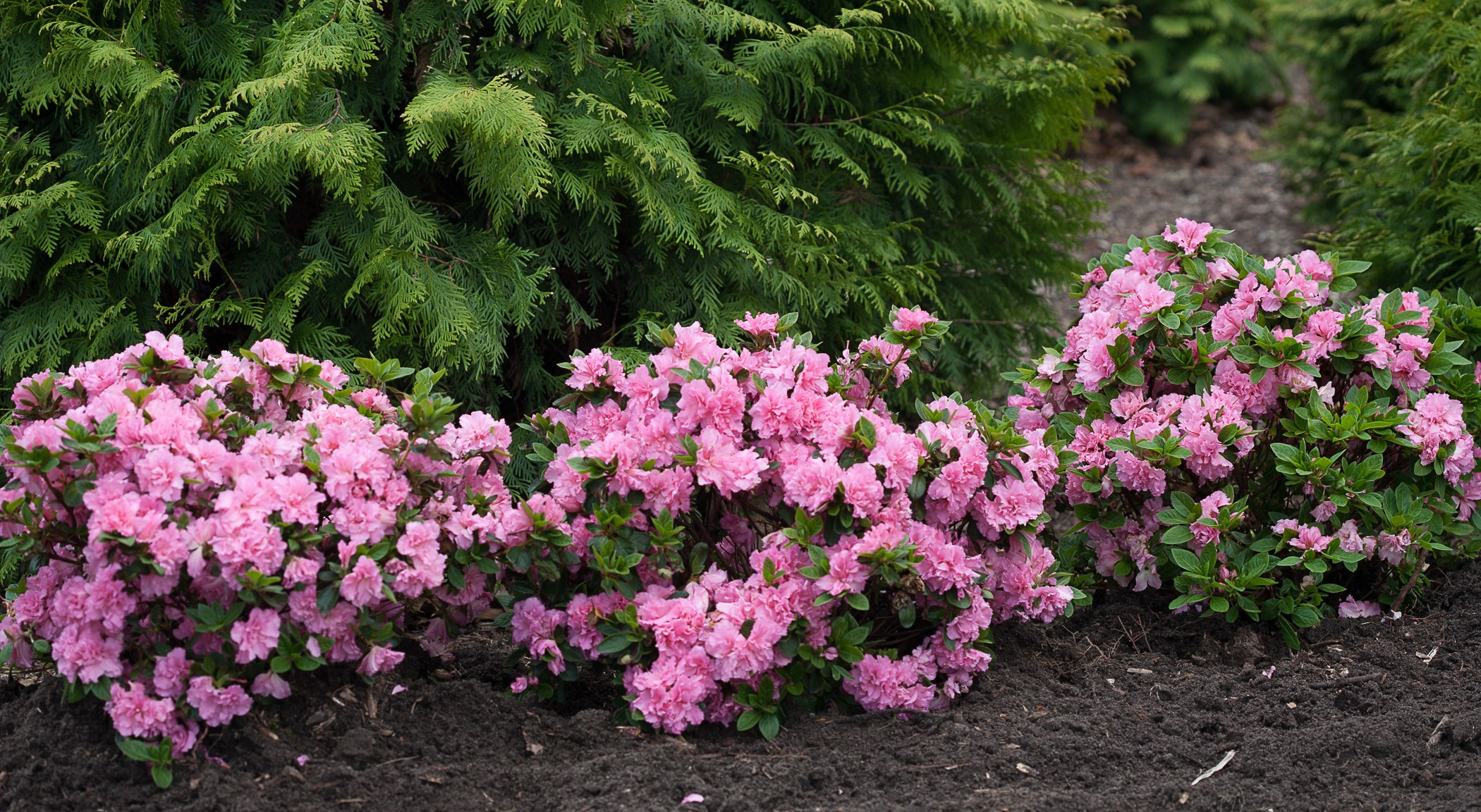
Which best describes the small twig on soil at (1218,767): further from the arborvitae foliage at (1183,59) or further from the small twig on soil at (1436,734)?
the arborvitae foliage at (1183,59)

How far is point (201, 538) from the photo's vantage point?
1993 mm

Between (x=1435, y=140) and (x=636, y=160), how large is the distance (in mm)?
2984

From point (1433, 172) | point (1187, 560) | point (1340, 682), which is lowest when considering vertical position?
point (1340, 682)

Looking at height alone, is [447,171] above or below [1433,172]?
below

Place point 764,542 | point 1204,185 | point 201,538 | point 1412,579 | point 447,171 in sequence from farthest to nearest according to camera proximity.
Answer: point 1204,185 → point 447,171 → point 1412,579 → point 764,542 → point 201,538

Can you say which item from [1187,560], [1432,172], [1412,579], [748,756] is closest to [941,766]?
[748,756]

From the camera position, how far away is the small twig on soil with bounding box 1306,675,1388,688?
254 centimetres

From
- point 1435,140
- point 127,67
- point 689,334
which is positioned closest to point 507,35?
point 127,67

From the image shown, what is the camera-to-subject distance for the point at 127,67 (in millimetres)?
2908

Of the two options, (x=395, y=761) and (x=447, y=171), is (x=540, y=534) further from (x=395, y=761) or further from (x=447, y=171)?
(x=447, y=171)

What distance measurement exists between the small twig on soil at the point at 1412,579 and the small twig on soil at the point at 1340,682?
0.34 meters

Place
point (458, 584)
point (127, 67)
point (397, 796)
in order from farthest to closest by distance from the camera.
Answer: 1. point (127, 67)
2. point (458, 584)
3. point (397, 796)

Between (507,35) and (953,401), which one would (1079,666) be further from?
(507,35)

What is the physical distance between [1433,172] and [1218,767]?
291 centimetres
